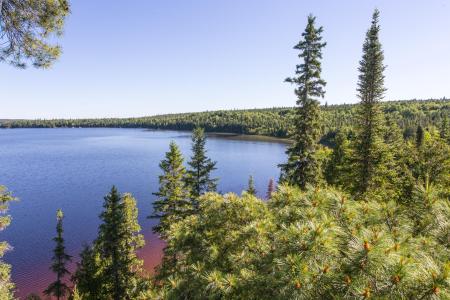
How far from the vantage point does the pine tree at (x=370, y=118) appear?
23000mm

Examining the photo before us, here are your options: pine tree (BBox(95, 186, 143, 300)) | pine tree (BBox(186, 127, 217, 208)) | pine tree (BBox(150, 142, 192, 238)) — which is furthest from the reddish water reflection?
pine tree (BBox(186, 127, 217, 208))

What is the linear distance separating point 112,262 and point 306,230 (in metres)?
20.6

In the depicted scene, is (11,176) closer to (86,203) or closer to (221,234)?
(86,203)

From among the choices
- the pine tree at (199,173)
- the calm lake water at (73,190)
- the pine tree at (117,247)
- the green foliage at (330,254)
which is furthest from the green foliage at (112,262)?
the green foliage at (330,254)

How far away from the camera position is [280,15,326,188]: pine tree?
20648mm

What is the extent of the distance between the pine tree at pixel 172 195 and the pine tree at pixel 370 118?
14.1 metres

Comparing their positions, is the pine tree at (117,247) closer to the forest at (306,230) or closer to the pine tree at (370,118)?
the forest at (306,230)

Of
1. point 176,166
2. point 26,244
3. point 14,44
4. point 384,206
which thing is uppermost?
point 14,44

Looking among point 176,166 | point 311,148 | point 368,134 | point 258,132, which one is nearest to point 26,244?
point 176,166

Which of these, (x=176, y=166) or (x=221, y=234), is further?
(x=176, y=166)

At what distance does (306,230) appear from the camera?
466cm

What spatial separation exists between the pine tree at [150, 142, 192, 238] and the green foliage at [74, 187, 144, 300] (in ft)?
10.5

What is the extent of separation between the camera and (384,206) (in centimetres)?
621

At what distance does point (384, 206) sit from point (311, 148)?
15.1 meters
